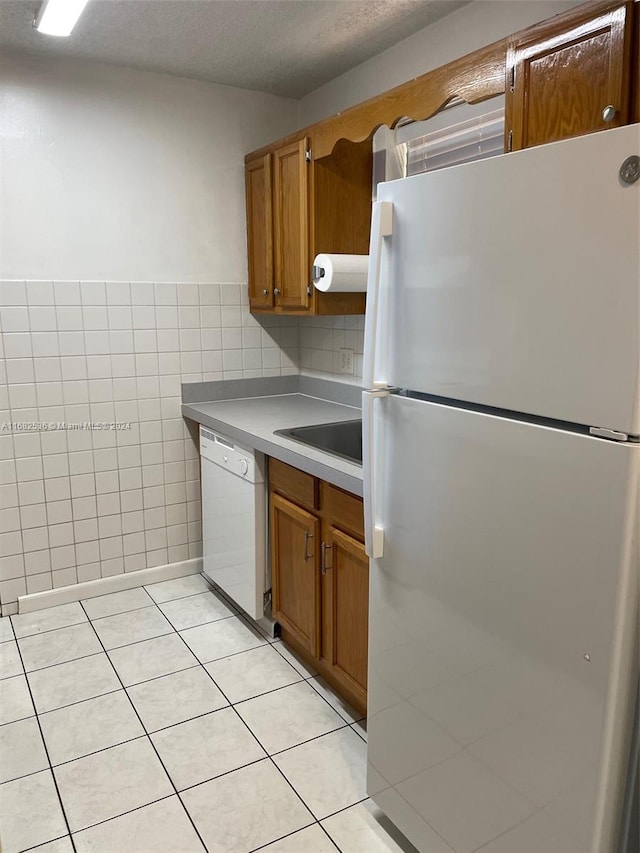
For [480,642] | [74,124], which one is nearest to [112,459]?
[74,124]

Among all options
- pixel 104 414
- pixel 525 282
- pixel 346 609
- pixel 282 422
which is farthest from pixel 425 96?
pixel 104 414

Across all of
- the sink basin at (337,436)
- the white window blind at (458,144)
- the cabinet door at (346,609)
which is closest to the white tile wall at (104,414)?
the sink basin at (337,436)

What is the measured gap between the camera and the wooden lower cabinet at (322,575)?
6.78ft

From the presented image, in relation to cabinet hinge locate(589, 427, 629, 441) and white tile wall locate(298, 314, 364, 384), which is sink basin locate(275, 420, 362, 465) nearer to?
white tile wall locate(298, 314, 364, 384)

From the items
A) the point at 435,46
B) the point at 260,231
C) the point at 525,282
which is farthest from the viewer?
the point at 260,231

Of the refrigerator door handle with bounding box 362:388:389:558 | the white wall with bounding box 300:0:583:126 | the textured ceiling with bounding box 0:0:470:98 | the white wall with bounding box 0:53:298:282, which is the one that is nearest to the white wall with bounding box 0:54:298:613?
the white wall with bounding box 0:53:298:282

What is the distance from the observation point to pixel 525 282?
3.76 ft

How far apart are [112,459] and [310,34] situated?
6.75 ft

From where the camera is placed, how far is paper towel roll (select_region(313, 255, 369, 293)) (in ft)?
8.21

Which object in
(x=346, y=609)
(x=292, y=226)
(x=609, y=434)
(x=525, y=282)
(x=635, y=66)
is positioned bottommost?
(x=346, y=609)

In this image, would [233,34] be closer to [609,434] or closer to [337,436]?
[337,436]

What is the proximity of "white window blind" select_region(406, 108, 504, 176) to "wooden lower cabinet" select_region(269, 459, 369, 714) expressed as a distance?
129 cm

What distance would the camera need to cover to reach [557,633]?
116 cm

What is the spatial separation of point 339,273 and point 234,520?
1.16 meters
